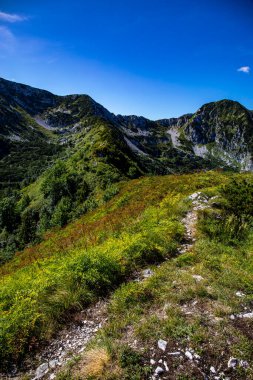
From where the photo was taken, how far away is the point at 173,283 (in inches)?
323

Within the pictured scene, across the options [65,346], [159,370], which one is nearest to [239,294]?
[159,370]

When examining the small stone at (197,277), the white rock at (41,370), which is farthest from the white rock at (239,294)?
the white rock at (41,370)

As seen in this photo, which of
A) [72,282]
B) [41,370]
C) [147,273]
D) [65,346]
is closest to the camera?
[41,370]

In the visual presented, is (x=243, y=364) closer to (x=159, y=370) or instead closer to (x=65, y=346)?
(x=159, y=370)

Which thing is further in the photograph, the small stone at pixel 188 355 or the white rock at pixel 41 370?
the white rock at pixel 41 370

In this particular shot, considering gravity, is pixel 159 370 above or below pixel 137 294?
below

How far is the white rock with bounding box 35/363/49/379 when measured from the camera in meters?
5.61

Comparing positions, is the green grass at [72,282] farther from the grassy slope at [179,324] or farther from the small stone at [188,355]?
the small stone at [188,355]

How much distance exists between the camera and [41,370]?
18.8 feet

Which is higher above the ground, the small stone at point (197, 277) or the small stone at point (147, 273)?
the small stone at point (197, 277)

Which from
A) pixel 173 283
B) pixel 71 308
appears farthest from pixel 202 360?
pixel 71 308

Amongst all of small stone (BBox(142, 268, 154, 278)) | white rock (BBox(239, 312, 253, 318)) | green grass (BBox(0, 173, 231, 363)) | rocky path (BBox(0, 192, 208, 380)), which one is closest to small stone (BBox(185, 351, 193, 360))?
white rock (BBox(239, 312, 253, 318))

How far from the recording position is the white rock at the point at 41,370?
561 centimetres

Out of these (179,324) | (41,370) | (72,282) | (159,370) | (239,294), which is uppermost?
(239,294)
